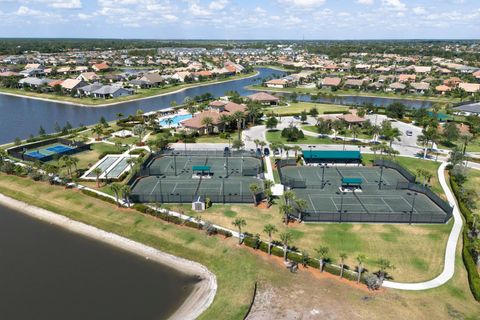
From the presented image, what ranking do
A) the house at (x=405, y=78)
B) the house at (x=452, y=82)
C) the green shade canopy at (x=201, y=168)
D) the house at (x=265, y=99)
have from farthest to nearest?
the house at (x=405, y=78), the house at (x=452, y=82), the house at (x=265, y=99), the green shade canopy at (x=201, y=168)

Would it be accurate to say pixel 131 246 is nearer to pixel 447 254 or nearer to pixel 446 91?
pixel 447 254

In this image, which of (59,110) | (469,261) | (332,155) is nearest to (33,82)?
(59,110)

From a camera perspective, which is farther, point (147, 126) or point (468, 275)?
point (147, 126)

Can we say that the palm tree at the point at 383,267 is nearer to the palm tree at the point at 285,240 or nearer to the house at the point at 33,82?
the palm tree at the point at 285,240

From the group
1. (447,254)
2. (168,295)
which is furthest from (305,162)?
(168,295)

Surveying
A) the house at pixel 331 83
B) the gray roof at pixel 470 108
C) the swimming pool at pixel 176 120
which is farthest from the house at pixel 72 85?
the gray roof at pixel 470 108
